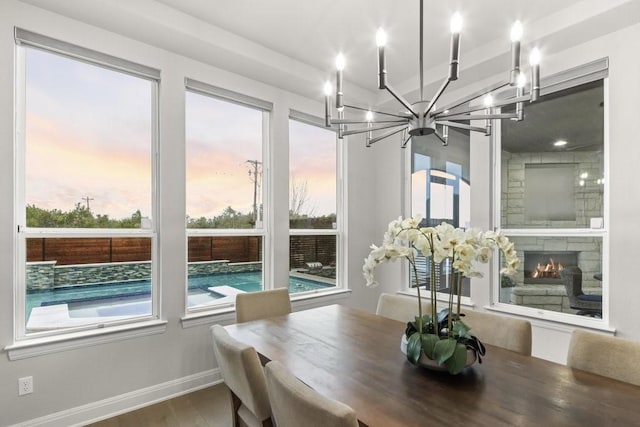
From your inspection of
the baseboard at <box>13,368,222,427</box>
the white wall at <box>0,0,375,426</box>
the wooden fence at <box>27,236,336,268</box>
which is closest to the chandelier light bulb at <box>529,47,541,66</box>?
the white wall at <box>0,0,375,426</box>

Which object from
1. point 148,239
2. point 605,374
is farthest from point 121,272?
point 605,374

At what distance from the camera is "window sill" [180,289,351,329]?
283cm

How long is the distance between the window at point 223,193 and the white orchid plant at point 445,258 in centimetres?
189

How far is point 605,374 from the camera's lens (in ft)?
4.94

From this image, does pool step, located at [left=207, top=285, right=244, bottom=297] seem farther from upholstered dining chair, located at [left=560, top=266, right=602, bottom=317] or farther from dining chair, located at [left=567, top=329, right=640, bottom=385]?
upholstered dining chair, located at [left=560, top=266, right=602, bottom=317]

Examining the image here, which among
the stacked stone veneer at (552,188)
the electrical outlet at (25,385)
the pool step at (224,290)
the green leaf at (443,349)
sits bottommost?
the electrical outlet at (25,385)

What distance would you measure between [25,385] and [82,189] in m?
1.29

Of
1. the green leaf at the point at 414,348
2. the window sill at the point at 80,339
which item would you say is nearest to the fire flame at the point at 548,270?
the green leaf at the point at 414,348

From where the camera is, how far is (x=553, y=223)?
294 cm

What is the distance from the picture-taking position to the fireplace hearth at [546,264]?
2.88 meters

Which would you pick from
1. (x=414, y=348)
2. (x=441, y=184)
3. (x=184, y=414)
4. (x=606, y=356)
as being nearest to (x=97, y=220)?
(x=184, y=414)

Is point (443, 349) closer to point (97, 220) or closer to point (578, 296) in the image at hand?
point (578, 296)

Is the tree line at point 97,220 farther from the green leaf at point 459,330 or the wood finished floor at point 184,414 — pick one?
the green leaf at point 459,330

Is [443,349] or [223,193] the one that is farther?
[223,193]
